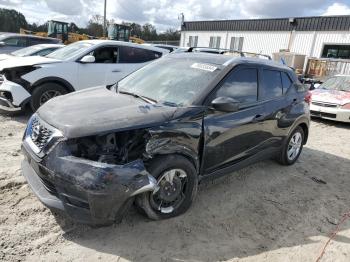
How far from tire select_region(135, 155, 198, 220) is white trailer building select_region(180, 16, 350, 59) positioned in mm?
25967

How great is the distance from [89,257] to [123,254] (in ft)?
0.99

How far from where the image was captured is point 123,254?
3166 mm

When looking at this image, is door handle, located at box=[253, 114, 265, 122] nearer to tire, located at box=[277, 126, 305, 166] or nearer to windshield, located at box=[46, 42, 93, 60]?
tire, located at box=[277, 126, 305, 166]

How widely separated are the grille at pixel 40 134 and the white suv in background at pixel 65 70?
3841mm

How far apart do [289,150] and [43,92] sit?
5.00m

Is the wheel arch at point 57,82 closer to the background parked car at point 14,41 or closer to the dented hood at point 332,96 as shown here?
the dented hood at point 332,96

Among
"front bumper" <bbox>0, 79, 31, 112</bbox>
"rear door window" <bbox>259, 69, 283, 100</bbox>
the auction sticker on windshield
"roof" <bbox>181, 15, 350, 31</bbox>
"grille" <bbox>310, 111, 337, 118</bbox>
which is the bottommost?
"grille" <bbox>310, 111, 337, 118</bbox>

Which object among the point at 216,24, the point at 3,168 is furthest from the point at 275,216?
the point at 216,24

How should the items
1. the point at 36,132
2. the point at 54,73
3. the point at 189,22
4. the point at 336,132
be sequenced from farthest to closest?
the point at 189,22 → the point at 336,132 → the point at 54,73 → the point at 36,132

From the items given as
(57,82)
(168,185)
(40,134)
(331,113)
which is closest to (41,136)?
(40,134)

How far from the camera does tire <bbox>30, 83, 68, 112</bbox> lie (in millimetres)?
7105

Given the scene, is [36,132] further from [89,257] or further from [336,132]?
[336,132]

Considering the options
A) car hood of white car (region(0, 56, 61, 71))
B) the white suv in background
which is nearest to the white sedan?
the white suv in background

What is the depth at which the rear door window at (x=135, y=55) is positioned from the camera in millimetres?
8672
